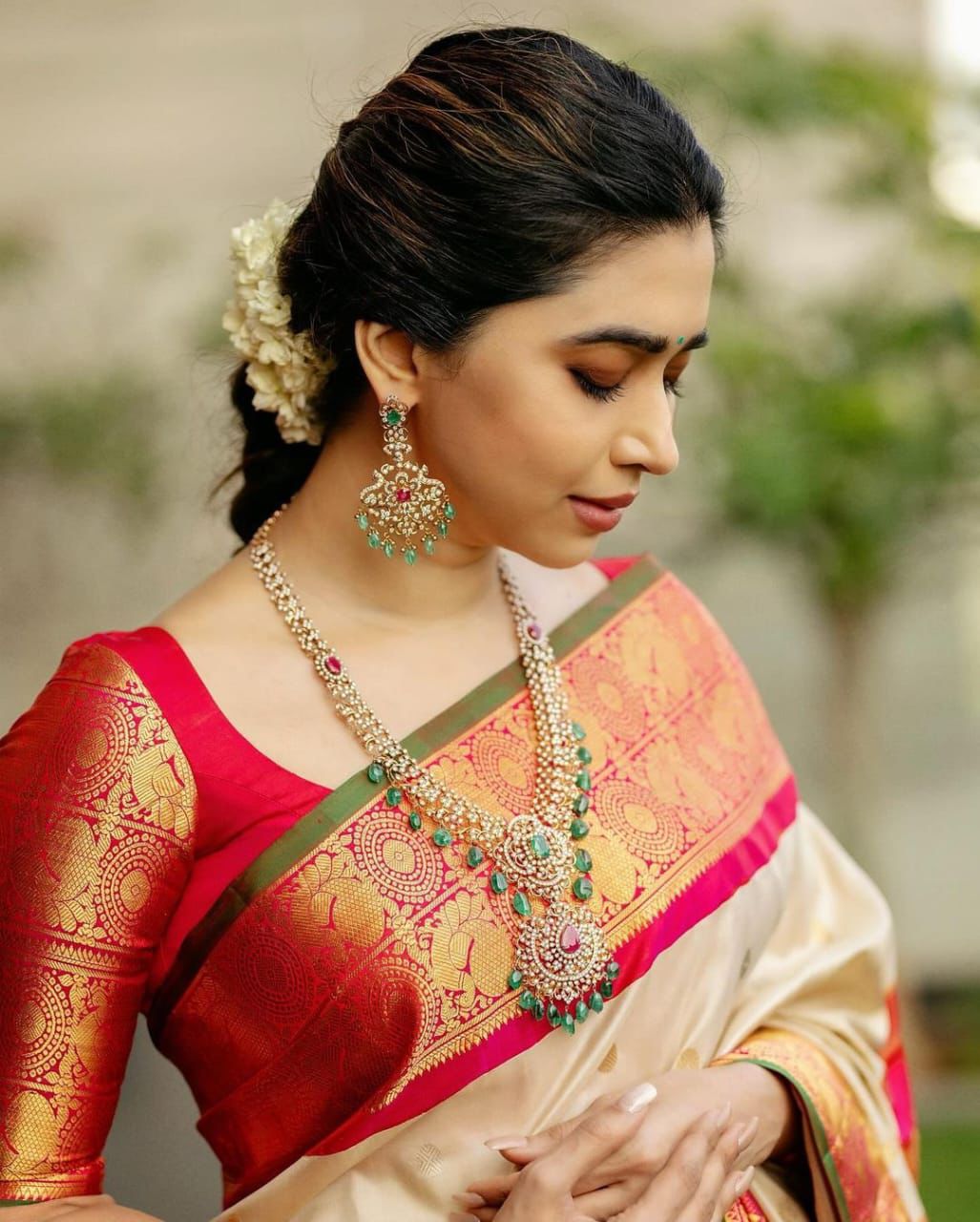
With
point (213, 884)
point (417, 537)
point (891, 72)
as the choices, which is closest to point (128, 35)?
point (891, 72)

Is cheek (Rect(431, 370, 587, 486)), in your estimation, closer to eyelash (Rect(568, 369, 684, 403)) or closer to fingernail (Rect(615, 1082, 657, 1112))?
eyelash (Rect(568, 369, 684, 403))

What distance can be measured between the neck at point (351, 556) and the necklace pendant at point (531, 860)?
0.25 metres

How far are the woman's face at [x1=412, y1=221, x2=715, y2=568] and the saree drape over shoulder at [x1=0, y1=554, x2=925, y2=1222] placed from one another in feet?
0.83

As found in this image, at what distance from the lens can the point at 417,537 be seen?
144 centimetres

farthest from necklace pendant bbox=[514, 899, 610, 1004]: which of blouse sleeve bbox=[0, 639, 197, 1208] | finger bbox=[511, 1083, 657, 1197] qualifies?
blouse sleeve bbox=[0, 639, 197, 1208]

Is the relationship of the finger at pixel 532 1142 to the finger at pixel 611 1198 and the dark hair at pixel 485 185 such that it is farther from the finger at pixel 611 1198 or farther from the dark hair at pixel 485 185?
the dark hair at pixel 485 185

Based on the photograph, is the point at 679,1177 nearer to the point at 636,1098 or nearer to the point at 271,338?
the point at 636,1098

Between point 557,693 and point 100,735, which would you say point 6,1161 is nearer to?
point 100,735

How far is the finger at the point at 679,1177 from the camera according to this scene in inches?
51.5

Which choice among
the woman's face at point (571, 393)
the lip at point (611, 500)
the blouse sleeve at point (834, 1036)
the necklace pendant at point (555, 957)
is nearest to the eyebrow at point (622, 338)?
the woman's face at point (571, 393)

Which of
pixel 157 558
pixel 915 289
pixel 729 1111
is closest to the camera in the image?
pixel 729 1111

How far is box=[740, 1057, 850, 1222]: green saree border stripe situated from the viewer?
4.89 feet

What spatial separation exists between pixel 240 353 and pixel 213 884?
0.55 m

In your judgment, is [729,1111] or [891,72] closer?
[729,1111]
